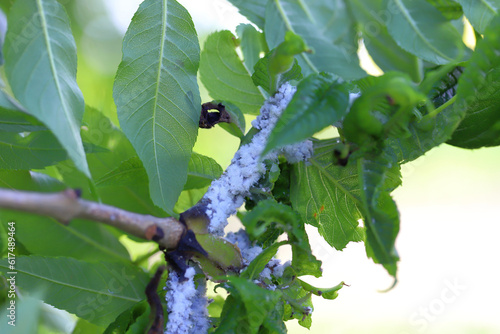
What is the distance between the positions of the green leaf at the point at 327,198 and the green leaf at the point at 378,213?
0.19 feet

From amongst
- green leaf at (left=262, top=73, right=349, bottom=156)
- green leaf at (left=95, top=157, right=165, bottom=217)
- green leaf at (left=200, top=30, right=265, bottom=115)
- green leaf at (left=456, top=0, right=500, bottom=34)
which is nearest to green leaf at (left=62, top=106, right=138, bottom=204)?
green leaf at (left=95, top=157, right=165, bottom=217)

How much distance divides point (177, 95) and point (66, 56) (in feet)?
0.28

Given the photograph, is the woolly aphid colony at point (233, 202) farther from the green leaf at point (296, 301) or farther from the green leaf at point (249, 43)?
the green leaf at point (249, 43)

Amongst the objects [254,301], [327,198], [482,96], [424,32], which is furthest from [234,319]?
[424,32]

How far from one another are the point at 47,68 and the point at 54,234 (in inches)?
7.4

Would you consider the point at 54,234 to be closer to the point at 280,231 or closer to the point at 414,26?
the point at 280,231

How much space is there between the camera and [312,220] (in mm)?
365

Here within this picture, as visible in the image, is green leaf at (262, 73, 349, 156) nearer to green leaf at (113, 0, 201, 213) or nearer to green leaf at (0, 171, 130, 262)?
green leaf at (113, 0, 201, 213)

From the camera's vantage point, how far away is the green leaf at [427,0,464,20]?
46cm

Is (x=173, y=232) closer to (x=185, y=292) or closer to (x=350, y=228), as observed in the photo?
(x=185, y=292)

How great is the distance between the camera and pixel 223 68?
461mm

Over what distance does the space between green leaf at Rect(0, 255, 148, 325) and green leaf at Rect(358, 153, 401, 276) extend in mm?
208

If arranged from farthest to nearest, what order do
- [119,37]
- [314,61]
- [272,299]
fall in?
[119,37] → [314,61] → [272,299]

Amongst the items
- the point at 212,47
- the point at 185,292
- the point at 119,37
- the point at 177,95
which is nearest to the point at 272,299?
the point at 185,292
